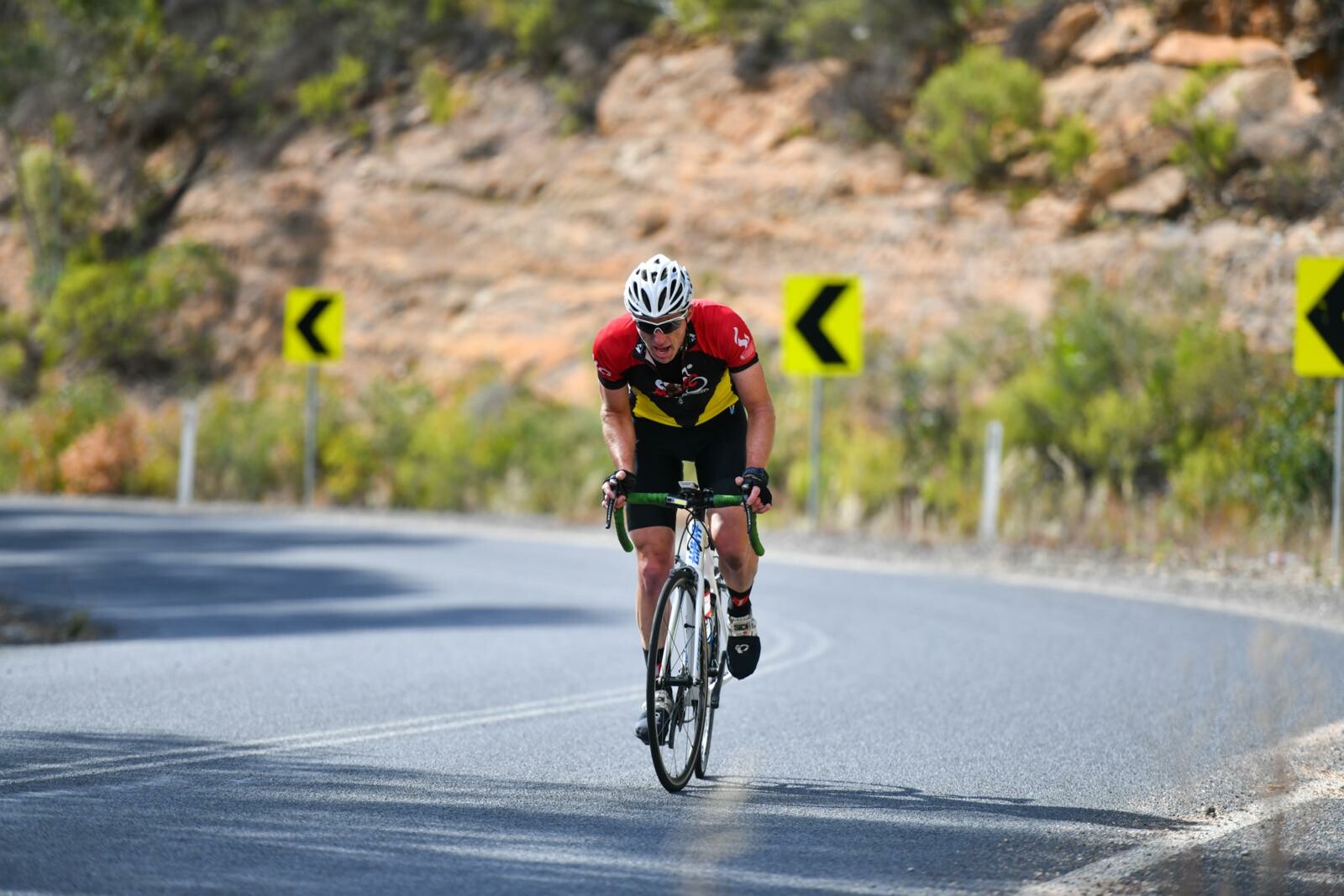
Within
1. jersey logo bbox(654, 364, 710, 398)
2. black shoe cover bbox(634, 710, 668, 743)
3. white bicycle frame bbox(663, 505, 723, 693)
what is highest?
jersey logo bbox(654, 364, 710, 398)

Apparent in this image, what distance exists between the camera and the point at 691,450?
703 cm

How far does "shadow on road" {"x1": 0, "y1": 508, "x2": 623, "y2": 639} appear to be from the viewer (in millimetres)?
12445

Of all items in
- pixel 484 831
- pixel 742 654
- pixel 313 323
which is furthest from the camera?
pixel 313 323

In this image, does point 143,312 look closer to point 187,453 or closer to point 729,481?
point 187,453

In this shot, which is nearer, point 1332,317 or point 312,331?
point 1332,317

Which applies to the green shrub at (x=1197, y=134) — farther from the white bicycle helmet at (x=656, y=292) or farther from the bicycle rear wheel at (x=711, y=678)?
the white bicycle helmet at (x=656, y=292)

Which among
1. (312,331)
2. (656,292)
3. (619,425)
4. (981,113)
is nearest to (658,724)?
(619,425)

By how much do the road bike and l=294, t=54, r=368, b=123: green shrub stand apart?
1374 inches

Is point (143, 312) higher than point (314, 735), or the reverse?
point (143, 312)

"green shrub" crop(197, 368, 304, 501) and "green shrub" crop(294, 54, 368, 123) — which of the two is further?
"green shrub" crop(294, 54, 368, 123)

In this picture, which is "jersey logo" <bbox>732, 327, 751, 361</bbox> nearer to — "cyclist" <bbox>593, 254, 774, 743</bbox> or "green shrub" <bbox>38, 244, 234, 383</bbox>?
"cyclist" <bbox>593, 254, 774, 743</bbox>

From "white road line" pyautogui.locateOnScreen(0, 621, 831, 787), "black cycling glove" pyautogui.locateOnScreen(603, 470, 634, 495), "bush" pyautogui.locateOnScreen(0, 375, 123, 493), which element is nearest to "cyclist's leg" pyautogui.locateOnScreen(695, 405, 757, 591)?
"black cycling glove" pyautogui.locateOnScreen(603, 470, 634, 495)

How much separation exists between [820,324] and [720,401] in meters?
13.8

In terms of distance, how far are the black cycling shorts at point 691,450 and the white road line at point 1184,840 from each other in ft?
7.58
